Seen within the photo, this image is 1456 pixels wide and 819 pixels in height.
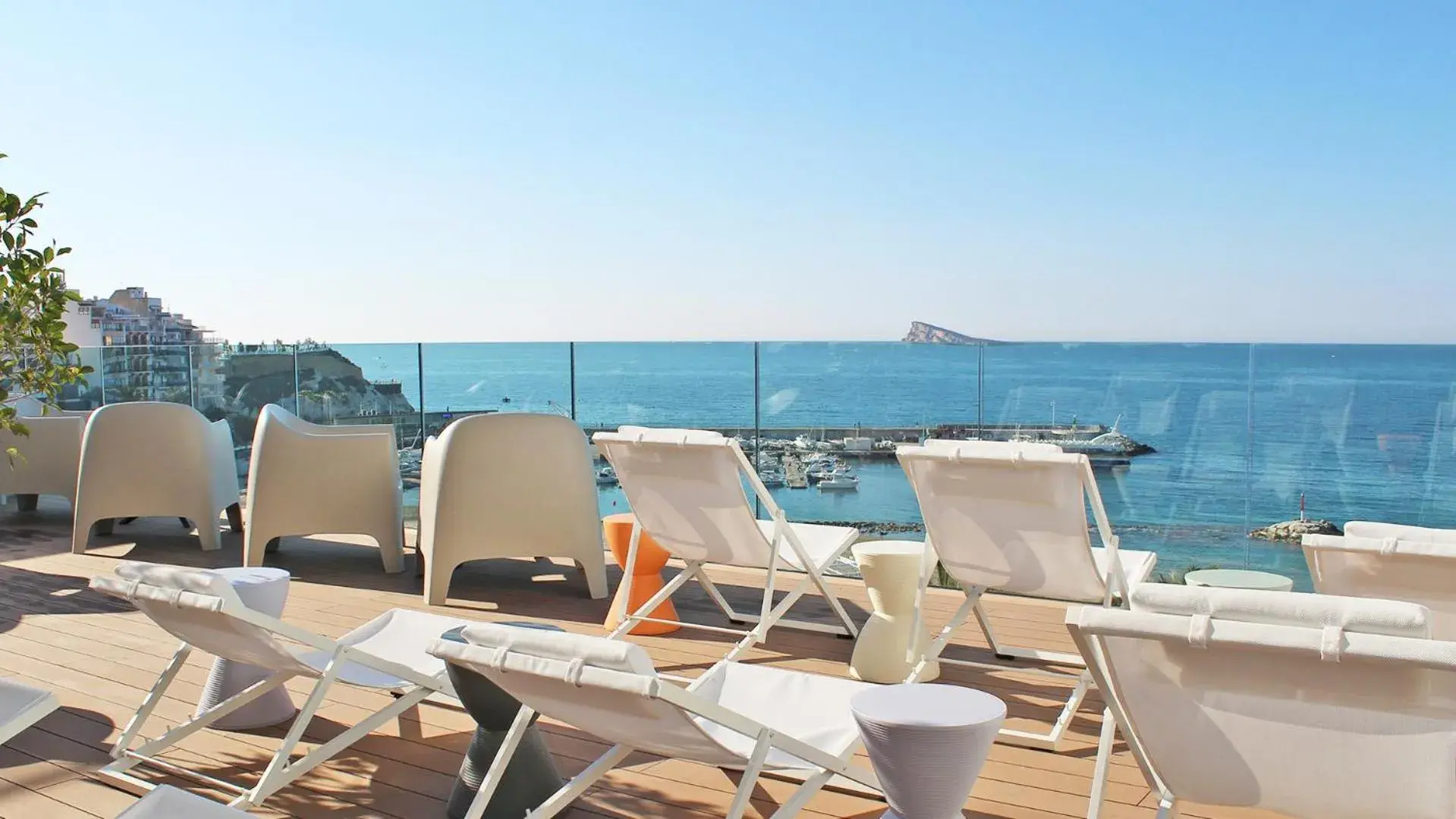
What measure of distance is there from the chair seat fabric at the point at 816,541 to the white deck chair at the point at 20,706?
92.7 inches

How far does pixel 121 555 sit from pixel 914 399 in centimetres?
459

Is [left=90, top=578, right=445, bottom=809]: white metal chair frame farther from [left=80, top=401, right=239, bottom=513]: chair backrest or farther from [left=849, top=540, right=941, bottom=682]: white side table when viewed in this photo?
[left=80, top=401, right=239, bottom=513]: chair backrest

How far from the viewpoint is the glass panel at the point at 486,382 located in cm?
698

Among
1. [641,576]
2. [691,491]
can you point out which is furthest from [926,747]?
[641,576]

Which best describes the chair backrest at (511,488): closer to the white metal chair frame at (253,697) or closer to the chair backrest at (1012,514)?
the white metal chair frame at (253,697)

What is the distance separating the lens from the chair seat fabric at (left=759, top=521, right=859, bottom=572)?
165 inches

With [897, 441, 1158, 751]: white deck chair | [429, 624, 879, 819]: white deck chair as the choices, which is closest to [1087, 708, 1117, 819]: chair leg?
[429, 624, 879, 819]: white deck chair

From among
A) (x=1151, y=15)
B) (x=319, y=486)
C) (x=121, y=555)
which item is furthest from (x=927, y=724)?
(x=1151, y=15)

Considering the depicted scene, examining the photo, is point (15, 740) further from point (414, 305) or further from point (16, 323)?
point (414, 305)

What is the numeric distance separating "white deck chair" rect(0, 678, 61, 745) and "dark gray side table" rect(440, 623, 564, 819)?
849mm

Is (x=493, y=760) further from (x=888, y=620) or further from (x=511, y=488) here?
(x=511, y=488)

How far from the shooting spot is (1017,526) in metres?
3.39

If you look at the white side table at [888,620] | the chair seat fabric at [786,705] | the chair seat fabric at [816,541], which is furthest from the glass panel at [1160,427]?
the chair seat fabric at [786,705]

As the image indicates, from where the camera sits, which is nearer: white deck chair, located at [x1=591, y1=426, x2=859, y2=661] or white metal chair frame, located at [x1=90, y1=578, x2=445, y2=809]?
white metal chair frame, located at [x1=90, y1=578, x2=445, y2=809]
